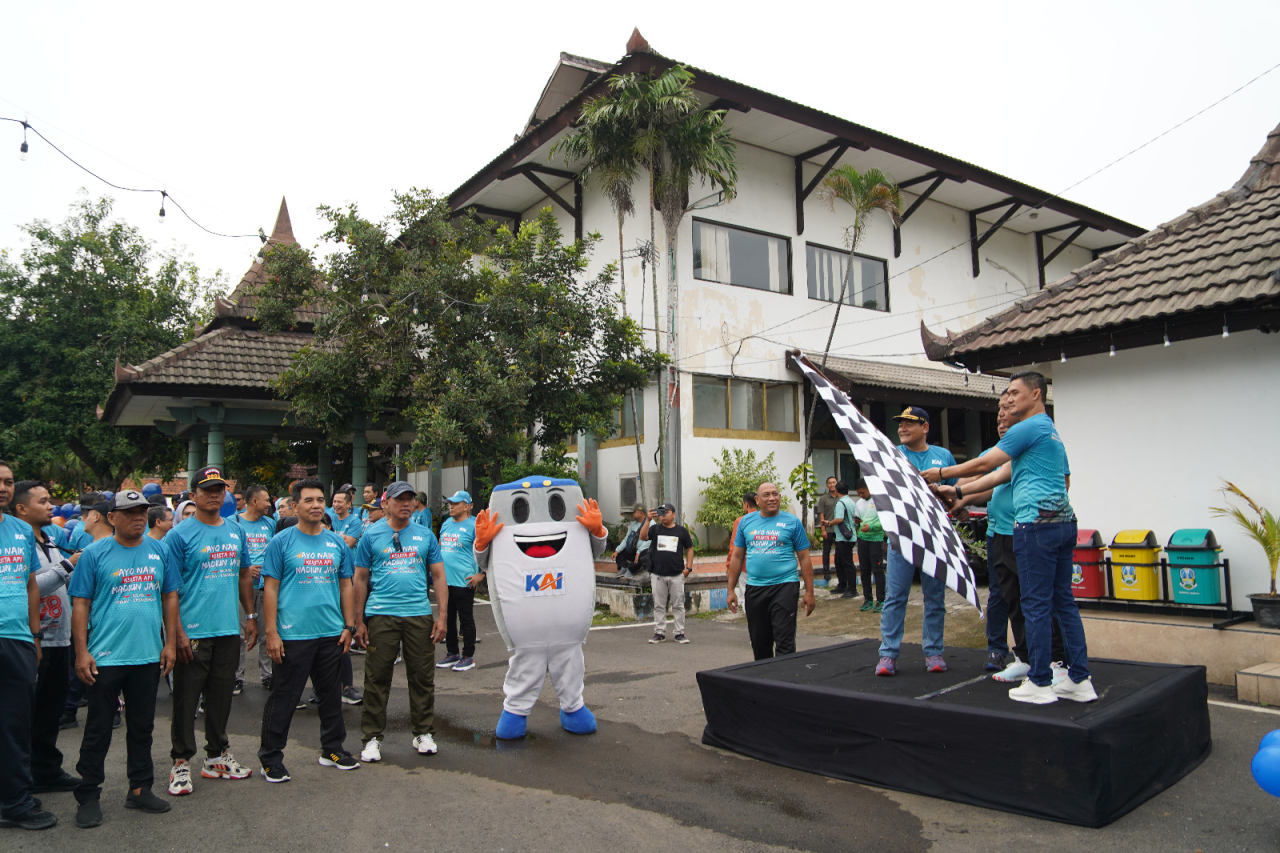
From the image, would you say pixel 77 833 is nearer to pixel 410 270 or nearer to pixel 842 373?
pixel 410 270

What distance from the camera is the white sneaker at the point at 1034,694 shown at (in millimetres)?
4824

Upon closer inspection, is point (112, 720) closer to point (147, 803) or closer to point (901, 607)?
point (147, 803)

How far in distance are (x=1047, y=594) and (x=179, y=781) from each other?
17.3 feet

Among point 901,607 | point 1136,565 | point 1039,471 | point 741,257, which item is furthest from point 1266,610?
point 741,257

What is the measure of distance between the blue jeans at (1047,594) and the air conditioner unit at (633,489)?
1230 centimetres

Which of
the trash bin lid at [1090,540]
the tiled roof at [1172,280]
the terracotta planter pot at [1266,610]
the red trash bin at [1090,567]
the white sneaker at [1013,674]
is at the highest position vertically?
the tiled roof at [1172,280]

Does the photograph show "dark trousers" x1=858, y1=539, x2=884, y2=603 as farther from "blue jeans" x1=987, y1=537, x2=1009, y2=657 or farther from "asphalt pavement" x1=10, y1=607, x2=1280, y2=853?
"blue jeans" x1=987, y1=537, x2=1009, y2=657

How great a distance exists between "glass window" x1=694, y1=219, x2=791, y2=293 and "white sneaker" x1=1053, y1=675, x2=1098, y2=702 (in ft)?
44.2

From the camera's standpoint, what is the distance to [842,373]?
57.3 ft

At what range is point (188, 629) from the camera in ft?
17.4

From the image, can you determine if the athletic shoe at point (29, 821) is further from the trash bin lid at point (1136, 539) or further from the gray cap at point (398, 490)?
the trash bin lid at point (1136, 539)

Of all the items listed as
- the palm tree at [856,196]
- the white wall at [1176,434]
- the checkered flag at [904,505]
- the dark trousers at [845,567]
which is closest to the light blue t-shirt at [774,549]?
the checkered flag at [904,505]

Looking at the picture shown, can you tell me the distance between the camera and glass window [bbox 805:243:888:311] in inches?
762

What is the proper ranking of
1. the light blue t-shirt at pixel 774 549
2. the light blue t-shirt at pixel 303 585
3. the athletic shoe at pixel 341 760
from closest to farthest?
the light blue t-shirt at pixel 303 585, the athletic shoe at pixel 341 760, the light blue t-shirt at pixel 774 549
